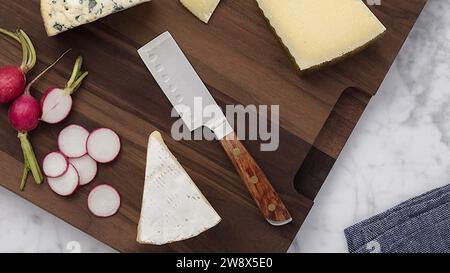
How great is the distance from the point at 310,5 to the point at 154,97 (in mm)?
419

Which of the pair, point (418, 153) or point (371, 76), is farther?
point (418, 153)

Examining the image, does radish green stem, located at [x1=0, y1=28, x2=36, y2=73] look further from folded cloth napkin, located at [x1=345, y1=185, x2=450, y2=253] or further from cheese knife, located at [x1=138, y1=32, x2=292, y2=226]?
folded cloth napkin, located at [x1=345, y1=185, x2=450, y2=253]

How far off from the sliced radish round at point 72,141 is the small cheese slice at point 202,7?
0.38 metres

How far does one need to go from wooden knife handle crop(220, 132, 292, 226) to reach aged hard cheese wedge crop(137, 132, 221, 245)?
108mm

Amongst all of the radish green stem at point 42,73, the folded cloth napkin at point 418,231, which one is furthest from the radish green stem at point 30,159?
the folded cloth napkin at point 418,231

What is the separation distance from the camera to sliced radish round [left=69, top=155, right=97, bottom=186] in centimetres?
145

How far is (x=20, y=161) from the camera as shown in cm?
144

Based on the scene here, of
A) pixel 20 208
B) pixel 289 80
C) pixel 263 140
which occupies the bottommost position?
pixel 20 208

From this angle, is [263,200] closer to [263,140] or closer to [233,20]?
[263,140]

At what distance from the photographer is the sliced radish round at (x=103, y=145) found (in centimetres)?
143

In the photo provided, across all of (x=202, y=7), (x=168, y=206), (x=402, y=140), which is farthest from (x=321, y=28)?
(x=168, y=206)

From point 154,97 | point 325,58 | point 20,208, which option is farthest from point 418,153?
point 20,208

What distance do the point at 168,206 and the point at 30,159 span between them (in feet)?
1.12

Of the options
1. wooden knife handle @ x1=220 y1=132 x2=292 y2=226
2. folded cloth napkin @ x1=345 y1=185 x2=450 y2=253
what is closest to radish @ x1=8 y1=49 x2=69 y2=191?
wooden knife handle @ x1=220 y1=132 x2=292 y2=226
